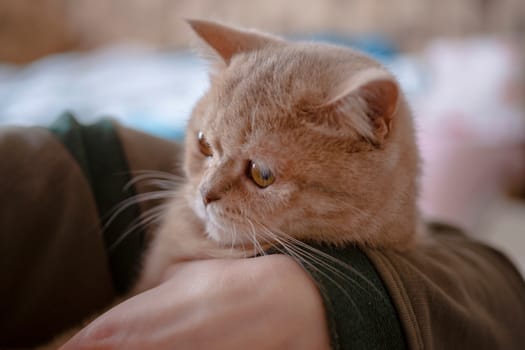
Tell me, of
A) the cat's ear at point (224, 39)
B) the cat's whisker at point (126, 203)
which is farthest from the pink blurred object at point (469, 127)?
the cat's whisker at point (126, 203)

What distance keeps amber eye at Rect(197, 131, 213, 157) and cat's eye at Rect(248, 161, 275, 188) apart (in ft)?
0.39

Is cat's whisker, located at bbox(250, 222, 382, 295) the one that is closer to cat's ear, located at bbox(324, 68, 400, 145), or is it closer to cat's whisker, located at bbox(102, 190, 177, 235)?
cat's ear, located at bbox(324, 68, 400, 145)

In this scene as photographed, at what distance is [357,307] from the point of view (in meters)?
0.59

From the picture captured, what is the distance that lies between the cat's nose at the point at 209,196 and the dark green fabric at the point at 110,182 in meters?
0.27

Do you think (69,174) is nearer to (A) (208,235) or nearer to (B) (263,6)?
(A) (208,235)

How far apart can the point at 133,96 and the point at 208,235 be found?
1794mm

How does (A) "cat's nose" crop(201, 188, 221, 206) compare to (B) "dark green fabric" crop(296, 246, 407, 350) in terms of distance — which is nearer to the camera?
(B) "dark green fabric" crop(296, 246, 407, 350)

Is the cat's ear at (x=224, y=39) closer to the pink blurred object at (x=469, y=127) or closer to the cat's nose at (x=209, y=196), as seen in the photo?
the cat's nose at (x=209, y=196)

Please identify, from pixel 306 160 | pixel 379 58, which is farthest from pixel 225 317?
pixel 379 58

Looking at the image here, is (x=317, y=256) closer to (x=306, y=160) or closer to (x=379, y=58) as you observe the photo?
(x=306, y=160)

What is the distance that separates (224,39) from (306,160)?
33cm

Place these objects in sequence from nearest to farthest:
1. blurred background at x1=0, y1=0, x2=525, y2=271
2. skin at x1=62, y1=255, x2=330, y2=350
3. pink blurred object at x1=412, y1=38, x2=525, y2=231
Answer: skin at x1=62, y1=255, x2=330, y2=350 < pink blurred object at x1=412, y1=38, x2=525, y2=231 < blurred background at x1=0, y1=0, x2=525, y2=271

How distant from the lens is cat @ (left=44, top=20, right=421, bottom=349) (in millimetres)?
699

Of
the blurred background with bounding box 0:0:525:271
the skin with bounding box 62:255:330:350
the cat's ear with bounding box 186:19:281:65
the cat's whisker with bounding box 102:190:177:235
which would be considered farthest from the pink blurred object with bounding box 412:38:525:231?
the skin with bounding box 62:255:330:350
